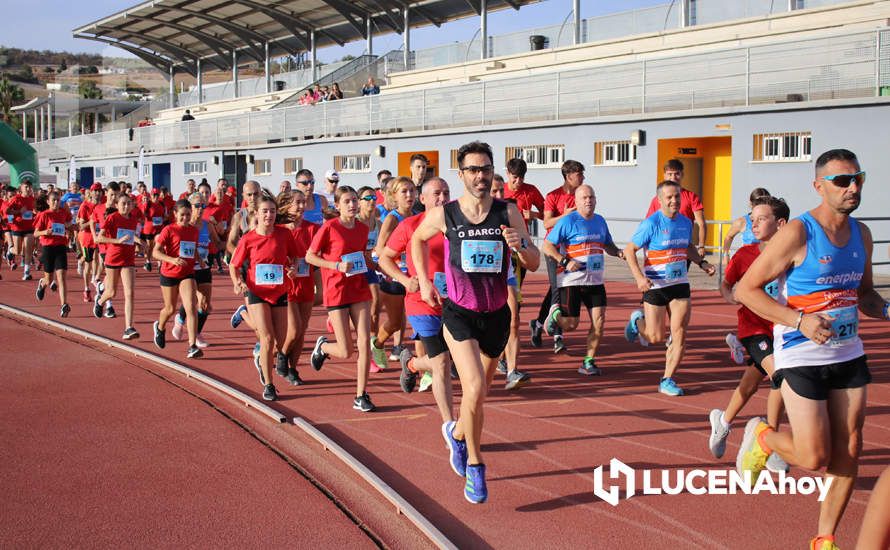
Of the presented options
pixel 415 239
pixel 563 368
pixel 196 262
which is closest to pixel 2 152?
pixel 196 262

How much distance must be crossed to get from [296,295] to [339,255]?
44.0 inches

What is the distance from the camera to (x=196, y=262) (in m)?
11.5

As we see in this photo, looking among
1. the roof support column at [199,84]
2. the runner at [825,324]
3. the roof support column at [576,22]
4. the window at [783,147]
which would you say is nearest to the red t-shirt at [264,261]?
the runner at [825,324]

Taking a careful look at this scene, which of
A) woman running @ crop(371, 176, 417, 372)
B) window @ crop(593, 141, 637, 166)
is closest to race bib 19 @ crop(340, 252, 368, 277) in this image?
woman running @ crop(371, 176, 417, 372)

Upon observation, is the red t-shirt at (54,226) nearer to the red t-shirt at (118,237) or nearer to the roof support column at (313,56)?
the red t-shirt at (118,237)

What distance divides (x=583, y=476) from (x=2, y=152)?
38.9 m

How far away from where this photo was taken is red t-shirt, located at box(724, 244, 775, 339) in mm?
6555

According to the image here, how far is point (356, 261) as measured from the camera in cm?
859

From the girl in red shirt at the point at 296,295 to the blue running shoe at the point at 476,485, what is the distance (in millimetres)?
4094

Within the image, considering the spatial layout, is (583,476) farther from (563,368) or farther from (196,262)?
(196,262)

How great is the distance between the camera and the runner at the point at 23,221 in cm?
2191

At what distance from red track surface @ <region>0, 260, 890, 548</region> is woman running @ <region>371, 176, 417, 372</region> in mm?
401

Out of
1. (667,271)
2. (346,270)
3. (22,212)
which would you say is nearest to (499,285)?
(346,270)

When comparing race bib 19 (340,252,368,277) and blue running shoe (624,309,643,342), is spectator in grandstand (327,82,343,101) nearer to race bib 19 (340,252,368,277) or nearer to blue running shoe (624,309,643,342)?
blue running shoe (624,309,643,342)
